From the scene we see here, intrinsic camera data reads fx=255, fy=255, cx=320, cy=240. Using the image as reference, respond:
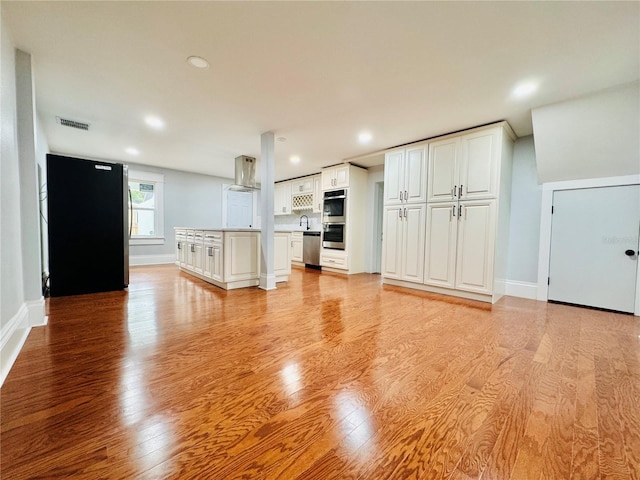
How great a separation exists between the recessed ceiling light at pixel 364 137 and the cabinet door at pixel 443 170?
0.93m

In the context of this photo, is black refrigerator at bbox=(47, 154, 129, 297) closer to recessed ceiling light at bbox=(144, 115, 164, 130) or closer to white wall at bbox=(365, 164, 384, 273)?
recessed ceiling light at bbox=(144, 115, 164, 130)

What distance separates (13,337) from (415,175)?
4.64m

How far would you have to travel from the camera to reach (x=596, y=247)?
3168 millimetres

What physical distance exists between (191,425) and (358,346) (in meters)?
1.21

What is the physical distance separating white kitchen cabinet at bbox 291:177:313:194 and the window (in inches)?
128

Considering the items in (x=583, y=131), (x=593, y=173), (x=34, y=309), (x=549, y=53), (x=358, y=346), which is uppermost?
(x=549, y=53)

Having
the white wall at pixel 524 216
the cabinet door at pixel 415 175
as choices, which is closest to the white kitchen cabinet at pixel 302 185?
the cabinet door at pixel 415 175

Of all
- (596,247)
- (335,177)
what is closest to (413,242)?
(596,247)

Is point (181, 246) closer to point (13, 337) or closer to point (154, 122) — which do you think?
point (154, 122)

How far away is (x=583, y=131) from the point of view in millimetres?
2869

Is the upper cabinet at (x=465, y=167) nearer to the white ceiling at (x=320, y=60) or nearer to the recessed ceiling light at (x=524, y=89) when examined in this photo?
the white ceiling at (x=320, y=60)

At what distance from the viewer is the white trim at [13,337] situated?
1.55 metres

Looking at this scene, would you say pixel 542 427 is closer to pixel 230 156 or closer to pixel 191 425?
pixel 191 425

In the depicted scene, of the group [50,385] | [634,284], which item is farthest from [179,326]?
[634,284]
